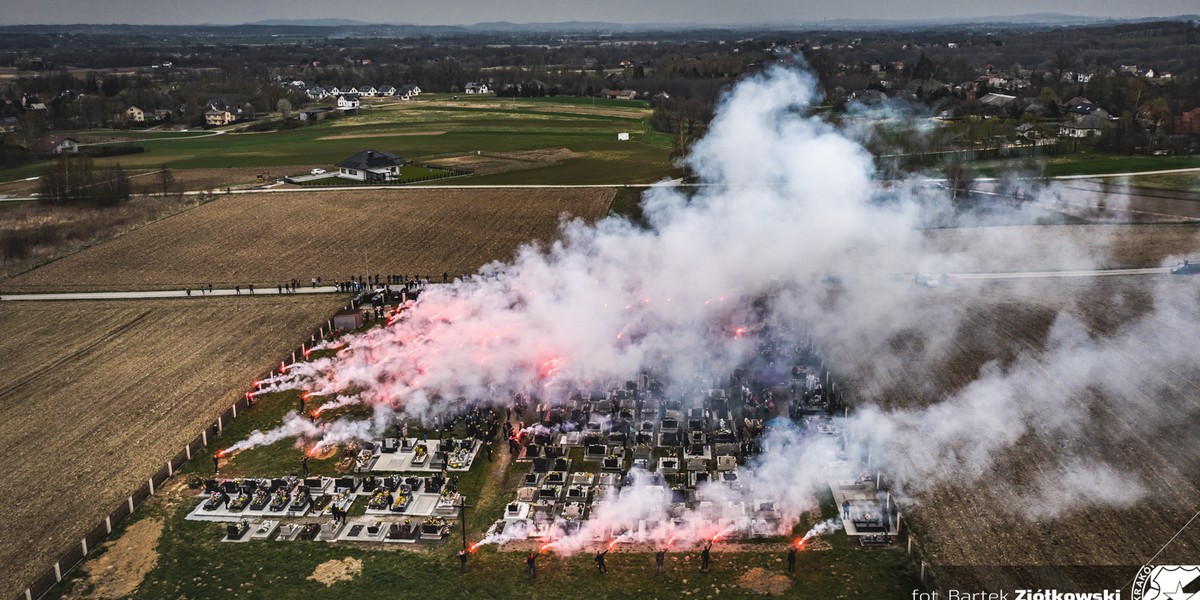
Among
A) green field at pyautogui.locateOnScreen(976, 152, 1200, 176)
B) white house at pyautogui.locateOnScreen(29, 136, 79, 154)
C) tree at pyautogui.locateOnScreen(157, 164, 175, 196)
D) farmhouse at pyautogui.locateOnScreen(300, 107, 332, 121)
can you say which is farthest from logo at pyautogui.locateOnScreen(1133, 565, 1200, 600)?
farmhouse at pyautogui.locateOnScreen(300, 107, 332, 121)

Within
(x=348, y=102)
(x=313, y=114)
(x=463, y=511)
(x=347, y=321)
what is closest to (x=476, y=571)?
(x=463, y=511)

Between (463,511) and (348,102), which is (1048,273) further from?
(348,102)

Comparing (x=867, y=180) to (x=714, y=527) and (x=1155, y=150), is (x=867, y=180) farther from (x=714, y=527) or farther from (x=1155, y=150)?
(x=1155, y=150)

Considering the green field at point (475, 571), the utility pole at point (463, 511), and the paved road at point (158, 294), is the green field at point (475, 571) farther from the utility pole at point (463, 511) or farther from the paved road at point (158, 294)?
the paved road at point (158, 294)

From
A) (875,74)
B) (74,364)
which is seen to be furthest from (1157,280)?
(875,74)

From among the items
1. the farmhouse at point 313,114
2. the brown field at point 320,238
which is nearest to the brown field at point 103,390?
the brown field at point 320,238

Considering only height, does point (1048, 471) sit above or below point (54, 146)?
below
